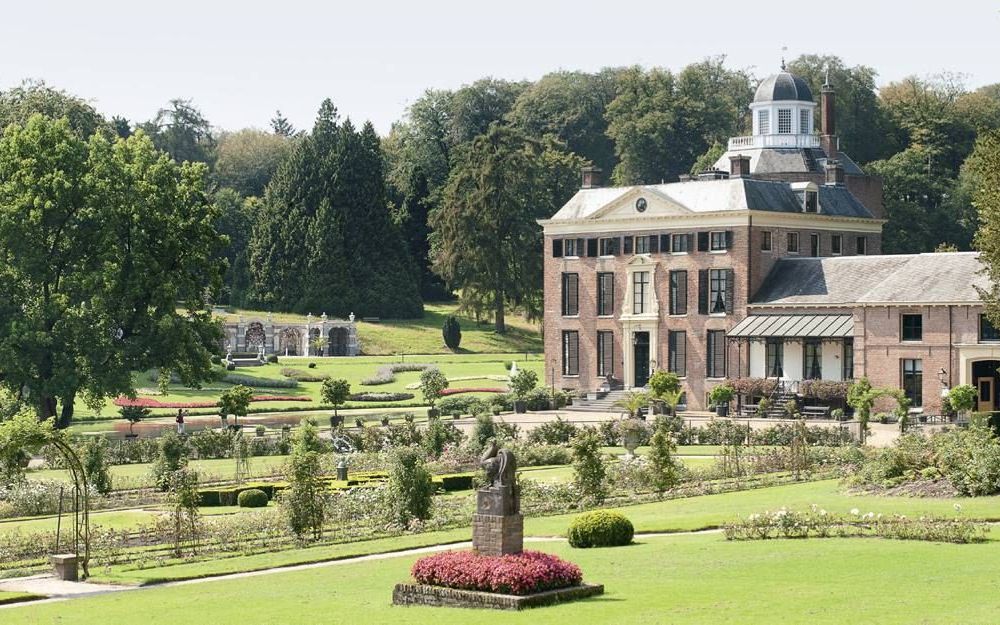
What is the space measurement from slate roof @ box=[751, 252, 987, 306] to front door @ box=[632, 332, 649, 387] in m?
5.74

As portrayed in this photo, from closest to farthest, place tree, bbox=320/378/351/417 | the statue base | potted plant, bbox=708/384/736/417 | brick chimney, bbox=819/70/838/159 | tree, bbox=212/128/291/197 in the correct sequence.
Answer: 1. the statue base
2. tree, bbox=320/378/351/417
3. potted plant, bbox=708/384/736/417
4. brick chimney, bbox=819/70/838/159
5. tree, bbox=212/128/291/197

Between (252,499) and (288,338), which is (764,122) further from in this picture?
(252,499)

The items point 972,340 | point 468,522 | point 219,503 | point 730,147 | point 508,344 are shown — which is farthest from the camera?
point 508,344

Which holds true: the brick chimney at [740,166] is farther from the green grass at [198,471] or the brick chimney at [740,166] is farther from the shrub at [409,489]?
the shrub at [409,489]

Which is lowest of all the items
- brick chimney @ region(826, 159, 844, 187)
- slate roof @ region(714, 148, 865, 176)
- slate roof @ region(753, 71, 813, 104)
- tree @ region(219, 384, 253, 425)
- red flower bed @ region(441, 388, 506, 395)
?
red flower bed @ region(441, 388, 506, 395)

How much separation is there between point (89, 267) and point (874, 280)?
28520 millimetres

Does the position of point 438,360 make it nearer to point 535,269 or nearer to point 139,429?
point 535,269

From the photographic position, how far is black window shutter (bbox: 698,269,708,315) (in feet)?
229

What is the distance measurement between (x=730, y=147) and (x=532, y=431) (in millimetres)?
31481

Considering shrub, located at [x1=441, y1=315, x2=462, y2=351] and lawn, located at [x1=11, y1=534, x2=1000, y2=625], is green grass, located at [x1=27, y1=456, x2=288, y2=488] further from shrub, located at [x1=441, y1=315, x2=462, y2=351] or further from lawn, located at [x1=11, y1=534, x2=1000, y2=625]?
shrub, located at [x1=441, y1=315, x2=462, y2=351]

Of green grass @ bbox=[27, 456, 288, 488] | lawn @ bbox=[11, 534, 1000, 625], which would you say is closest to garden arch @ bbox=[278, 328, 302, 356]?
green grass @ bbox=[27, 456, 288, 488]

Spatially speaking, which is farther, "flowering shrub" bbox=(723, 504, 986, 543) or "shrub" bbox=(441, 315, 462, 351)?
"shrub" bbox=(441, 315, 462, 351)

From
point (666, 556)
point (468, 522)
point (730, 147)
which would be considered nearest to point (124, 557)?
point (468, 522)

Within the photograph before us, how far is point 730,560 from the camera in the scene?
25969 mm
